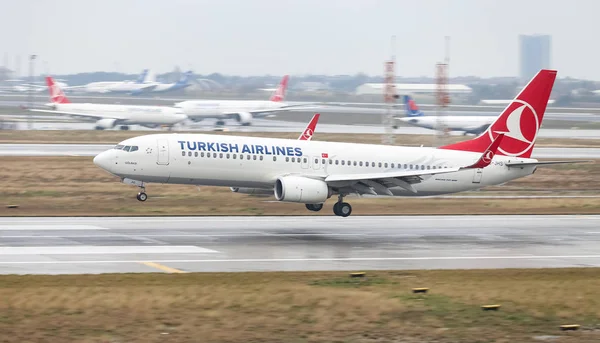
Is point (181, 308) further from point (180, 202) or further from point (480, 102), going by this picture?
point (480, 102)

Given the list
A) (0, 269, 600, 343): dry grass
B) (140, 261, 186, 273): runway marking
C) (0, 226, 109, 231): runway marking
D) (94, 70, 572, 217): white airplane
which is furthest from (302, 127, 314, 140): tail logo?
(0, 269, 600, 343): dry grass

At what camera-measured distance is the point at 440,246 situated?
32031 millimetres

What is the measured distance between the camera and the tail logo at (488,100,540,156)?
43156 millimetres

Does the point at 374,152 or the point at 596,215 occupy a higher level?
the point at 374,152

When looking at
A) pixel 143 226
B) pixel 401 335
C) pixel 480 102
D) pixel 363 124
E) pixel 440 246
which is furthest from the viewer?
pixel 480 102

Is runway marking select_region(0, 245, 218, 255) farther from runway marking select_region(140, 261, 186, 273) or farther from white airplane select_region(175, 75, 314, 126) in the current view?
white airplane select_region(175, 75, 314, 126)

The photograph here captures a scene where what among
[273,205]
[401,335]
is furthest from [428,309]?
[273,205]

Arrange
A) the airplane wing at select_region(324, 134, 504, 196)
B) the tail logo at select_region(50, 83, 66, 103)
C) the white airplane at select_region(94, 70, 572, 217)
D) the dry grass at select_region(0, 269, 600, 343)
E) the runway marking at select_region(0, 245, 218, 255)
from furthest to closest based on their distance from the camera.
A: the tail logo at select_region(50, 83, 66, 103) < the white airplane at select_region(94, 70, 572, 217) < the airplane wing at select_region(324, 134, 504, 196) < the runway marking at select_region(0, 245, 218, 255) < the dry grass at select_region(0, 269, 600, 343)

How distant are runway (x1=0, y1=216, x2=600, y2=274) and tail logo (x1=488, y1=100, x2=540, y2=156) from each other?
3.60 m

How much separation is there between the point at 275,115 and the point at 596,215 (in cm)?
9939

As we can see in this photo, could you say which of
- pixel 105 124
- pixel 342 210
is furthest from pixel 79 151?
pixel 342 210

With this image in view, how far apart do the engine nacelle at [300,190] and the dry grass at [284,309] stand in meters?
13.8

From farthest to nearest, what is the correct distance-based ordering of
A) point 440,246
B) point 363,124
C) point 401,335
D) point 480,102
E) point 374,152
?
point 480,102
point 363,124
point 374,152
point 440,246
point 401,335

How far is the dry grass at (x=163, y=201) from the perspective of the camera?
4278 centimetres
